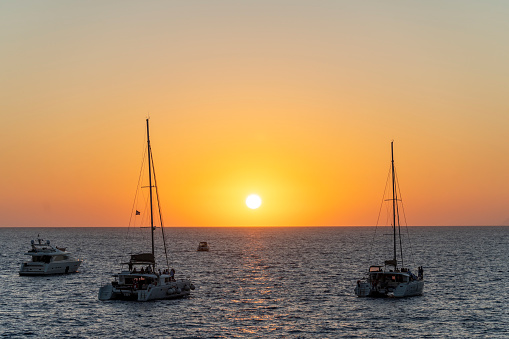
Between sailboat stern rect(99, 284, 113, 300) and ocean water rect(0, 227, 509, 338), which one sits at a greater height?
sailboat stern rect(99, 284, 113, 300)

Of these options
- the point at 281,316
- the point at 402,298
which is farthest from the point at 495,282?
the point at 281,316

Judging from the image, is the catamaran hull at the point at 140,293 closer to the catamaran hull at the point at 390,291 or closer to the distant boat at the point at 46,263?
the catamaran hull at the point at 390,291

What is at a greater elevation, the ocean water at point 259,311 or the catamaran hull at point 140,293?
the catamaran hull at point 140,293

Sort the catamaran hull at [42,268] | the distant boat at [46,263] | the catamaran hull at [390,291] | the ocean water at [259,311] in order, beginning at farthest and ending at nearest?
the distant boat at [46,263] < the catamaran hull at [42,268] < the catamaran hull at [390,291] < the ocean water at [259,311]

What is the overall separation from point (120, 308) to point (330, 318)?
24212 mm

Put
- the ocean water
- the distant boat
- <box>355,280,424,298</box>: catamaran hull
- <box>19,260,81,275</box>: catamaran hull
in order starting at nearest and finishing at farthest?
the ocean water → <box>355,280,424,298</box>: catamaran hull → <box>19,260,81,275</box>: catamaran hull → the distant boat

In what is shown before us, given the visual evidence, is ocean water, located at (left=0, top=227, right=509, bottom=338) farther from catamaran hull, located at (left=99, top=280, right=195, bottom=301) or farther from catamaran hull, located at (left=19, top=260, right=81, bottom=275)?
catamaran hull, located at (left=19, top=260, right=81, bottom=275)

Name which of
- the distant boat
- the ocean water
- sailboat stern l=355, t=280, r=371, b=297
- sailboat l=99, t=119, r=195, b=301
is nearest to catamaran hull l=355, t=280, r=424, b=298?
sailboat stern l=355, t=280, r=371, b=297

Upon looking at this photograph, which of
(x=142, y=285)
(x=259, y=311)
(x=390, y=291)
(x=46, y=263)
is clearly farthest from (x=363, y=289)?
(x=46, y=263)

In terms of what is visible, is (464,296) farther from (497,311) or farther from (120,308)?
(120,308)

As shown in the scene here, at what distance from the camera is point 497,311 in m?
71.8

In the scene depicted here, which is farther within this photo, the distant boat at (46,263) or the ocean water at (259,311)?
the distant boat at (46,263)

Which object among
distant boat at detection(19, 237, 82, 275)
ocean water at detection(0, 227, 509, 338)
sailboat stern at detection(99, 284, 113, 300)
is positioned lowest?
ocean water at detection(0, 227, 509, 338)

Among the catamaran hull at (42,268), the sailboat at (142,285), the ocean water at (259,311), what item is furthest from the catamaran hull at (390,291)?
the catamaran hull at (42,268)
